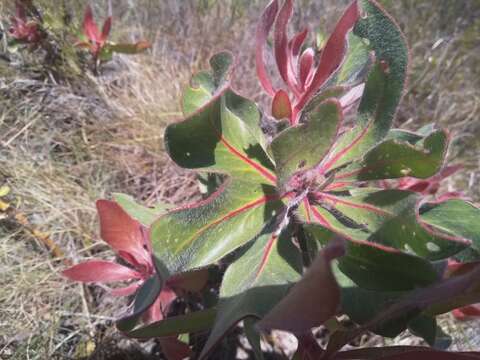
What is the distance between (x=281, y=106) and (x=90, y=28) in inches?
48.9

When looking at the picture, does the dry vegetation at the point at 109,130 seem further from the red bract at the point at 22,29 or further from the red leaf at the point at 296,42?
the red leaf at the point at 296,42

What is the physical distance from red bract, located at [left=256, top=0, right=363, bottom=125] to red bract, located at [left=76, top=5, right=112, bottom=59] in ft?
3.47

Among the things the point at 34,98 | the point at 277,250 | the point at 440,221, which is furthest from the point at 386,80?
the point at 34,98

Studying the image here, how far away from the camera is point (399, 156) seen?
72cm

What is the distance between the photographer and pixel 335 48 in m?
0.86

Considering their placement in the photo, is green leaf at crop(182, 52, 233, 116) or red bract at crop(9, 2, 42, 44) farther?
red bract at crop(9, 2, 42, 44)

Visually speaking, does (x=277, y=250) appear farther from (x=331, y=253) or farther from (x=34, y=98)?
(x=34, y=98)

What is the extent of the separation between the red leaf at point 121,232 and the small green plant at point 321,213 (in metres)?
0.25

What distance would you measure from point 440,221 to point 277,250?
309 mm

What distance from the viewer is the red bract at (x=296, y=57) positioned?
839 millimetres

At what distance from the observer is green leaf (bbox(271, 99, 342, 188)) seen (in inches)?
23.9

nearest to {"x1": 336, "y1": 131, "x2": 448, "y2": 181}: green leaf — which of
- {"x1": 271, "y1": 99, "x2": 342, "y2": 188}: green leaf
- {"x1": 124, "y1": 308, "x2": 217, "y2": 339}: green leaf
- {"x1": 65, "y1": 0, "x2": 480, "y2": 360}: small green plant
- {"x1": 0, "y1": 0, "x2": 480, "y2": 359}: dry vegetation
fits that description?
{"x1": 65, "y1": 0, "x2": 480, "y2": 360}: small green plant

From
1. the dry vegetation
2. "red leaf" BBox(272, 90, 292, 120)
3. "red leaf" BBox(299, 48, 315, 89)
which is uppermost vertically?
"red leaf" BBox(299, 48, 315, 89)

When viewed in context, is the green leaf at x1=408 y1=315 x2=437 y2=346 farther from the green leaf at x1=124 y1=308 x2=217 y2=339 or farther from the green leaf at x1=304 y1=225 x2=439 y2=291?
the green leaf at x1=124 y1=308 x2=217 y2=339
